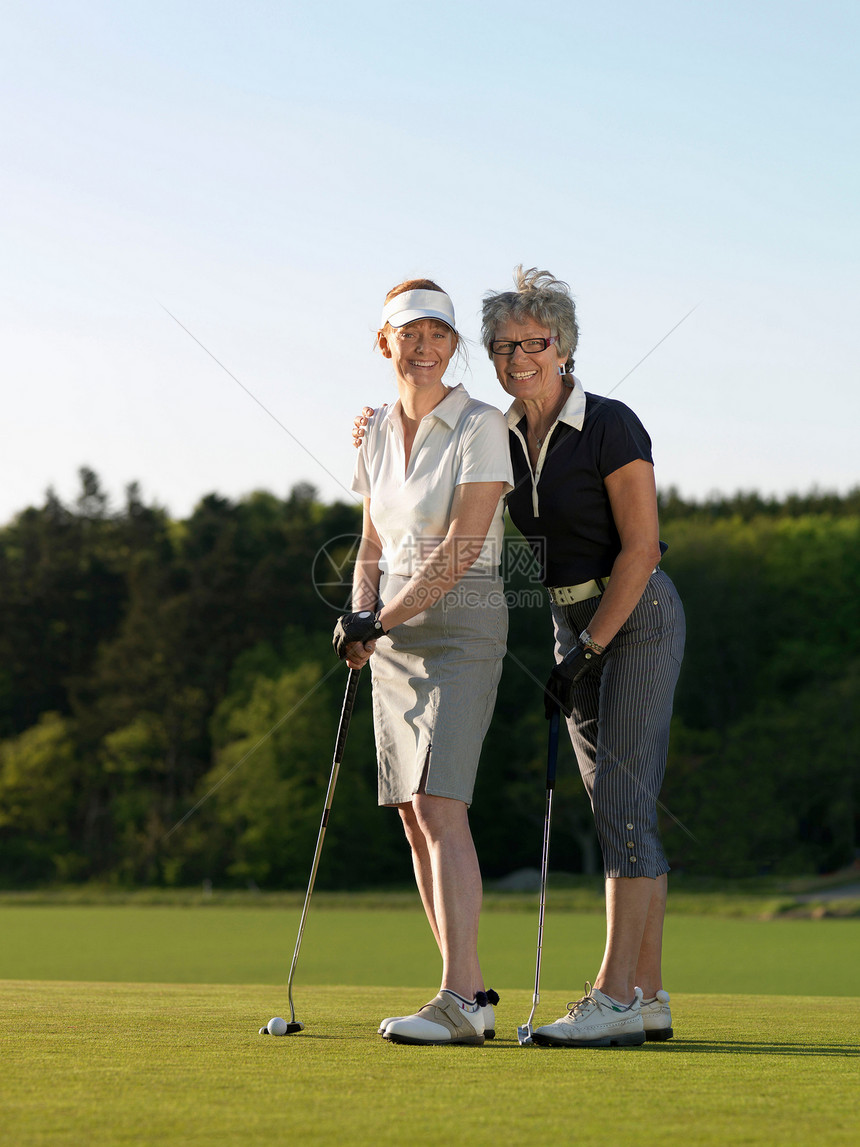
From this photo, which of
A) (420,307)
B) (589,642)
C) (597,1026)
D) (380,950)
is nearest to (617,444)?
(589,642)

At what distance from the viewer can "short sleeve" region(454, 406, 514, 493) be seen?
157 inches

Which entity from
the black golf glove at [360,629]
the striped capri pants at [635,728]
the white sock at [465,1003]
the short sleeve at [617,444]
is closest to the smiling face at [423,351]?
the short sleeve at [617,444]

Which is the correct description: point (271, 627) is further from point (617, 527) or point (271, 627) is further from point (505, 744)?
point (617, 527)

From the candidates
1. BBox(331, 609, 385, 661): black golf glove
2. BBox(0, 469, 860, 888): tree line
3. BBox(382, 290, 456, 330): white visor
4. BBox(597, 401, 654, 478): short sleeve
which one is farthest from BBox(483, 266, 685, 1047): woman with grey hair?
BBox(0, 469, 860, 888): tree line

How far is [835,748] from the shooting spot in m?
49.5

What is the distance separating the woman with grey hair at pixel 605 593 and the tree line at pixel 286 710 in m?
40.0

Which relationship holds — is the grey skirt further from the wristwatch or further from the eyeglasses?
the eyeglasses

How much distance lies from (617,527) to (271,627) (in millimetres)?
51576

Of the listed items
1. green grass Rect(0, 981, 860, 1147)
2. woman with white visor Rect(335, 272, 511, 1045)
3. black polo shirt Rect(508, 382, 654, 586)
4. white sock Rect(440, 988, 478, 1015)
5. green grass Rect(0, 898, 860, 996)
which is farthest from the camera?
green grass Rect(0, 898, 860, 996)

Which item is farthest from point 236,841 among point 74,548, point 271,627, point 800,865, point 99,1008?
point 99,1008

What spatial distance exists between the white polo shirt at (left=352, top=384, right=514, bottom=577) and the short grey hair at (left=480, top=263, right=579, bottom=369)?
0.28 m

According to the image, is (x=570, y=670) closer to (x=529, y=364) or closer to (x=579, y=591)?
(x=579, y=591)

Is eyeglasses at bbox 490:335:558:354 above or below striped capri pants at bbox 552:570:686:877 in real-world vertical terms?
above

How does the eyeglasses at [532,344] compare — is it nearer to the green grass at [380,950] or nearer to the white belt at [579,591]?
the white belt at [579,591]
